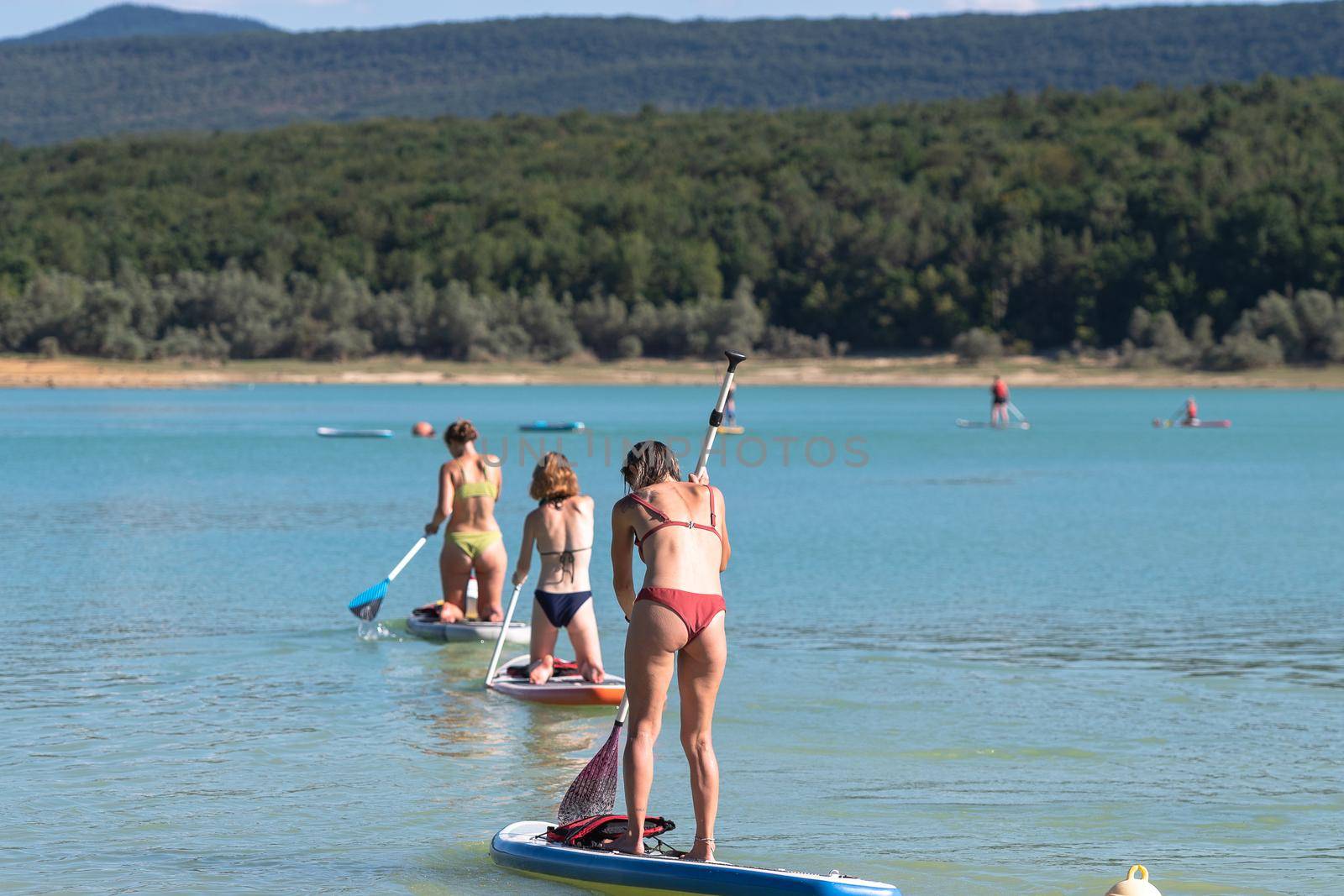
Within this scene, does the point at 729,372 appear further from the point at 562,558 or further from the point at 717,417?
the point at 562,558

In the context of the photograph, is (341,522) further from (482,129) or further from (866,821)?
(482,129)

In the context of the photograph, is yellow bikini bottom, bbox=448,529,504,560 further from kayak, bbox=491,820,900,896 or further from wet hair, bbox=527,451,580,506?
kayak, bbox=491,820,900,896

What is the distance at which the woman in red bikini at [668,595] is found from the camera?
786 centimetres

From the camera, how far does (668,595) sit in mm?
7832

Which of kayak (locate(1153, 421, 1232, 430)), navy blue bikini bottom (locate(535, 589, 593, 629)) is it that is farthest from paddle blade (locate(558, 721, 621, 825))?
kayak (locate(1153, 421, 1232, 430))

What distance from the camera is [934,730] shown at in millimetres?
12594

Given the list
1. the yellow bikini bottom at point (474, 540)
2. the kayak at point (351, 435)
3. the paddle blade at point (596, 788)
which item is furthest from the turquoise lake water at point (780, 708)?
the kayak at point (351, 435)

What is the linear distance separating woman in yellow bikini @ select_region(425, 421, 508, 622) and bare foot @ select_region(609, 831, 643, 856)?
601 cm

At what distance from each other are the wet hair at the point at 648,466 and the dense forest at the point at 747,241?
99407mm

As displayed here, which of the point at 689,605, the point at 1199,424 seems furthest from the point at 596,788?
the point at 1199,424

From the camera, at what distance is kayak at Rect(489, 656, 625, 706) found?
12594mm

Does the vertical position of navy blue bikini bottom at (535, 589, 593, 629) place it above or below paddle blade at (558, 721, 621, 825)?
above

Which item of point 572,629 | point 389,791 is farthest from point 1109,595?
point 389,791

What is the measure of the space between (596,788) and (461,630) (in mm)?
6524
